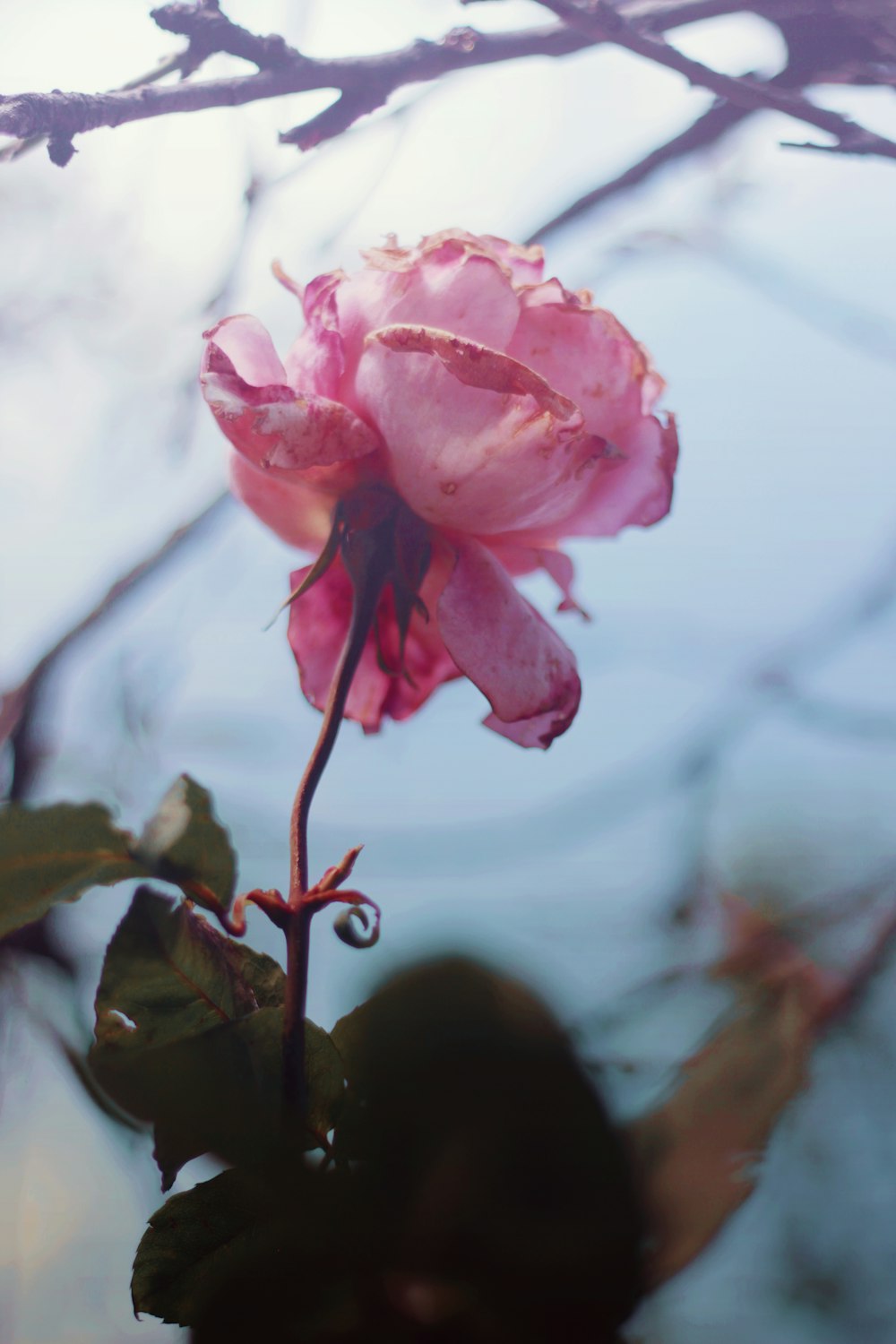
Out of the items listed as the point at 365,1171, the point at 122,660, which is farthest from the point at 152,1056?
the point at 122,660

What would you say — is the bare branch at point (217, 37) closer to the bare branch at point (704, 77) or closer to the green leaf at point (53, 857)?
the bare branch at point (704, 77)

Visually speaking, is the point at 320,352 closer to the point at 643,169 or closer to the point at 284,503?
the point at 284,503

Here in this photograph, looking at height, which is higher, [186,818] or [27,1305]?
[186,818]

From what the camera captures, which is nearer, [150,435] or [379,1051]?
[379,1051]

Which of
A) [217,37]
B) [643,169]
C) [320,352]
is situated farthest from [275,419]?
[643,169]

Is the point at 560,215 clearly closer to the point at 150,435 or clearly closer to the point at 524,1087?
the point at 150,435

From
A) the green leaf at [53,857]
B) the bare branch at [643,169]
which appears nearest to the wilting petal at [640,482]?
the green leaf at [53,857]
